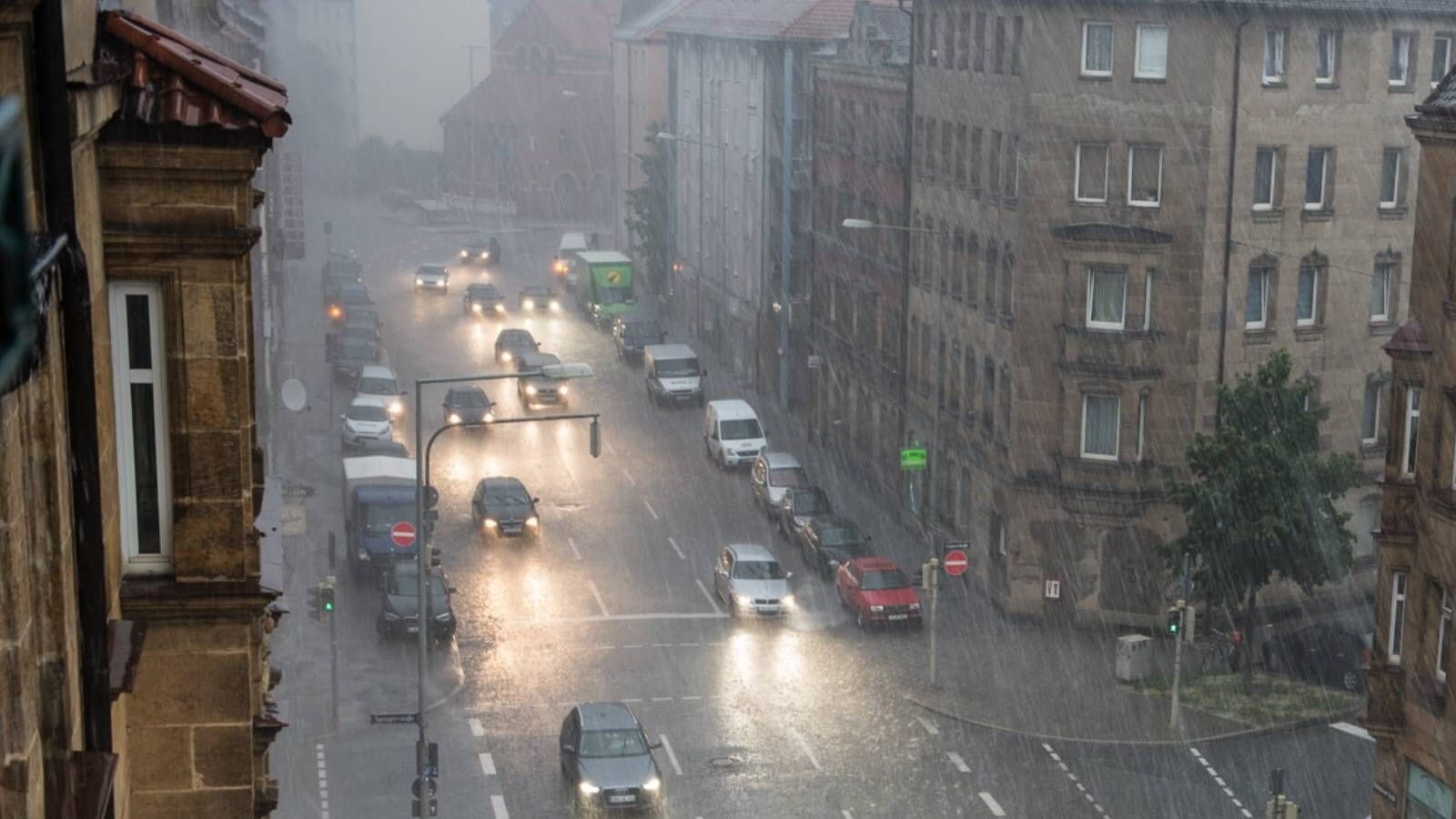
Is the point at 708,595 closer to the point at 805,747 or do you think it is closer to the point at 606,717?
the point at 805,747

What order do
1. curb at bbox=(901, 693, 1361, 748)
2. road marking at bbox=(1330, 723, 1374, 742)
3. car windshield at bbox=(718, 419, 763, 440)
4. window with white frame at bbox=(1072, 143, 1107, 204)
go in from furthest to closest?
car windshield at bbox=(718, 419, 763, 440), window with white frame at bbox=(1072, 143, 1107, 204), road marking at bbox=(1330, 723, 1374, 742), curb at bbox=(901, 693, 1361, 748)

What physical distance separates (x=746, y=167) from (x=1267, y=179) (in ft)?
114

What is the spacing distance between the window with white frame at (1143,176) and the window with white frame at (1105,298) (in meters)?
1.84

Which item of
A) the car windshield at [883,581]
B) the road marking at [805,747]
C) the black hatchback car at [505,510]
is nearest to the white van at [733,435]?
the black hatchback car at [505,510]

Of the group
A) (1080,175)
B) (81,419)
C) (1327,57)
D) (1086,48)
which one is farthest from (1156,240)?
(81,419)

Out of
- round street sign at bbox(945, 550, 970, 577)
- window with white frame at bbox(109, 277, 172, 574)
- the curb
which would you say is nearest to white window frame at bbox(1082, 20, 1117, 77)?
round street sign at bbox(945, 550, 970, 577)

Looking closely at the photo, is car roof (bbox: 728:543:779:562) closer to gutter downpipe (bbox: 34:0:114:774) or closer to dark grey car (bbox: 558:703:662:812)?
dark grey car (bbox: 558:703:662:812)

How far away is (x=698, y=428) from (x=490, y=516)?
16.3m

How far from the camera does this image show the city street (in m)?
39.4

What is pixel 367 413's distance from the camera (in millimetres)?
69938

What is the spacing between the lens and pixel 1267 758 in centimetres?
4153

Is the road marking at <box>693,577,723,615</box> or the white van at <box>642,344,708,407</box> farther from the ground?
the white van at <box>642,344,708,407</box>

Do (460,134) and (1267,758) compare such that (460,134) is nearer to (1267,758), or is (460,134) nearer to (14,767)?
(1267,758)

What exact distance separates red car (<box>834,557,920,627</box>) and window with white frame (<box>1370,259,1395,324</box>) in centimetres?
1403
